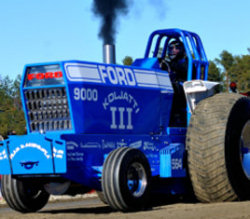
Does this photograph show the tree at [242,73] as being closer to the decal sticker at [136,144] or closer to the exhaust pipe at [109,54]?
the exhaust pipe at [109,54]

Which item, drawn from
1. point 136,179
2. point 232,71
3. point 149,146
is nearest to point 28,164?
point 136,179

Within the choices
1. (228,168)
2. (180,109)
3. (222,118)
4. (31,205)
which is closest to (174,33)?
(180,109)

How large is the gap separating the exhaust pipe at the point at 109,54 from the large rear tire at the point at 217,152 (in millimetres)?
1694

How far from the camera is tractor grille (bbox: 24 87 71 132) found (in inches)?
345

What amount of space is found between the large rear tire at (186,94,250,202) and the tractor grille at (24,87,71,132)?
212cm

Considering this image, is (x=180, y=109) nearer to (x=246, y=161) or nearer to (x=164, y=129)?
(x=164, y=129)

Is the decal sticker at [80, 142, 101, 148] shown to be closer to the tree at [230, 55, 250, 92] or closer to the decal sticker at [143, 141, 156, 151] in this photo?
the decal sticker at [143, 141, 156, 151]

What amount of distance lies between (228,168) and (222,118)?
0.80 m

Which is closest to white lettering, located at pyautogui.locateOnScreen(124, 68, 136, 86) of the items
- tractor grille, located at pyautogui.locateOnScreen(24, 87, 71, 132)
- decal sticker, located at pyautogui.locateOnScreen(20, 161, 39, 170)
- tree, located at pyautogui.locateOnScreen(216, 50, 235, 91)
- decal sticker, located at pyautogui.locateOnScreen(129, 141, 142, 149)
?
decal sticker, located at pyautogui.locateOnScreen(129, 141, 142, 149)

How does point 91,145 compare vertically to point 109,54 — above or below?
below

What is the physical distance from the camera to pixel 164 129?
10227 mm

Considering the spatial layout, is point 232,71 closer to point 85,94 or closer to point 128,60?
point 128,60

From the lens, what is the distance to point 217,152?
937 cm

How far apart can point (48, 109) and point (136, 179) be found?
1.67 m
